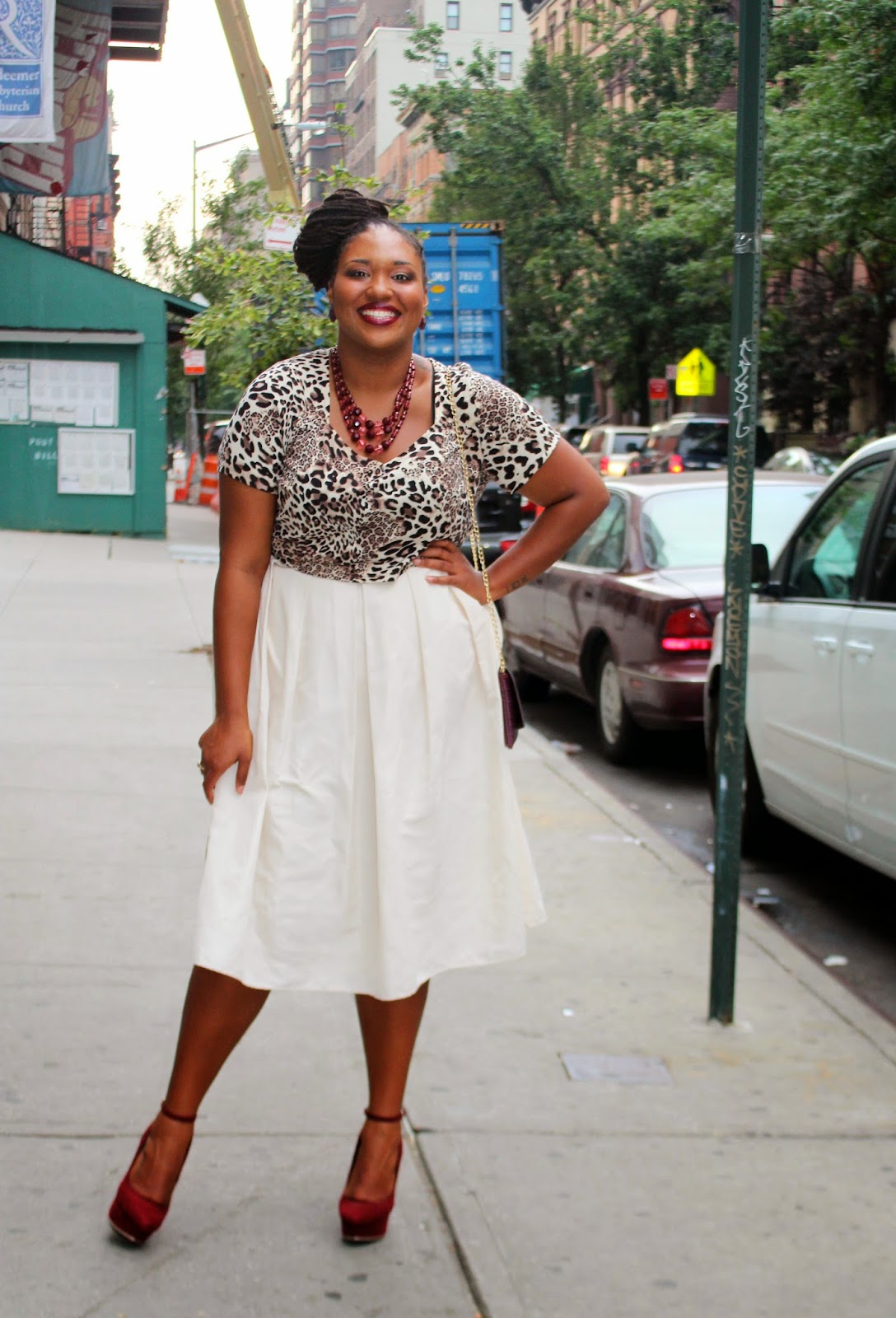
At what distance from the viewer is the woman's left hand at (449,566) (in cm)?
317

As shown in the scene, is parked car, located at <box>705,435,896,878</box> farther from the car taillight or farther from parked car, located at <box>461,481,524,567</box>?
parked car, located at <box>461,481,524,567</box>

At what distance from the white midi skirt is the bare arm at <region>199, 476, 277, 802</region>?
0.03m

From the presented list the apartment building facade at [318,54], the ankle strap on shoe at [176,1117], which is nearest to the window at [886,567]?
the ankle strap on shoe at [176,1117]

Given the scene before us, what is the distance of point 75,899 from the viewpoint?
5543 millimetres

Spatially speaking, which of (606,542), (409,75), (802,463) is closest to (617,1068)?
(606,542)

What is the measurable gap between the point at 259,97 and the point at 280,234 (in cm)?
709

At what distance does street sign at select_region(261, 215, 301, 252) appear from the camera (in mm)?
12516

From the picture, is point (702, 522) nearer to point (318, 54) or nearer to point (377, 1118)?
point (377, 1118)

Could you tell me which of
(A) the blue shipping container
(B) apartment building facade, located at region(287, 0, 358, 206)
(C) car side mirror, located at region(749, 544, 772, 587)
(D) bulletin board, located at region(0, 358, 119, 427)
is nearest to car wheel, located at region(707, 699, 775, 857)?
(C) car side mirror, located at region(749, 544, 772, 587)

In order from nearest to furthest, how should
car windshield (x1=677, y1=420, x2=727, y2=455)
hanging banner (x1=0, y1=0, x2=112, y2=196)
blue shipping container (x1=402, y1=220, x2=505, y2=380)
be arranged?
hanging banner (x1=0, y1=0, x2=112, y2=196) → blue shipping container (x1=402, y1=220, x2=505, y2=380) → car windshield (x1=677, y1=420, x2=727, y2=455)

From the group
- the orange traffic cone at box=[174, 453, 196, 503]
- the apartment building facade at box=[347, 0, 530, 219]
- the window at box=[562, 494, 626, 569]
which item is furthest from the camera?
the apartment building facade at box=[347, 0, 530, 219]

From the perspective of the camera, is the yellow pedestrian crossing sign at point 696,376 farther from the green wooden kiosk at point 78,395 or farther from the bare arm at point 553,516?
the bare arm at point 553,516

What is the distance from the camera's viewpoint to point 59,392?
22359 mm

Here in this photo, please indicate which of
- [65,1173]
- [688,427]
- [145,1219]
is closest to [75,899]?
[65,1173]
